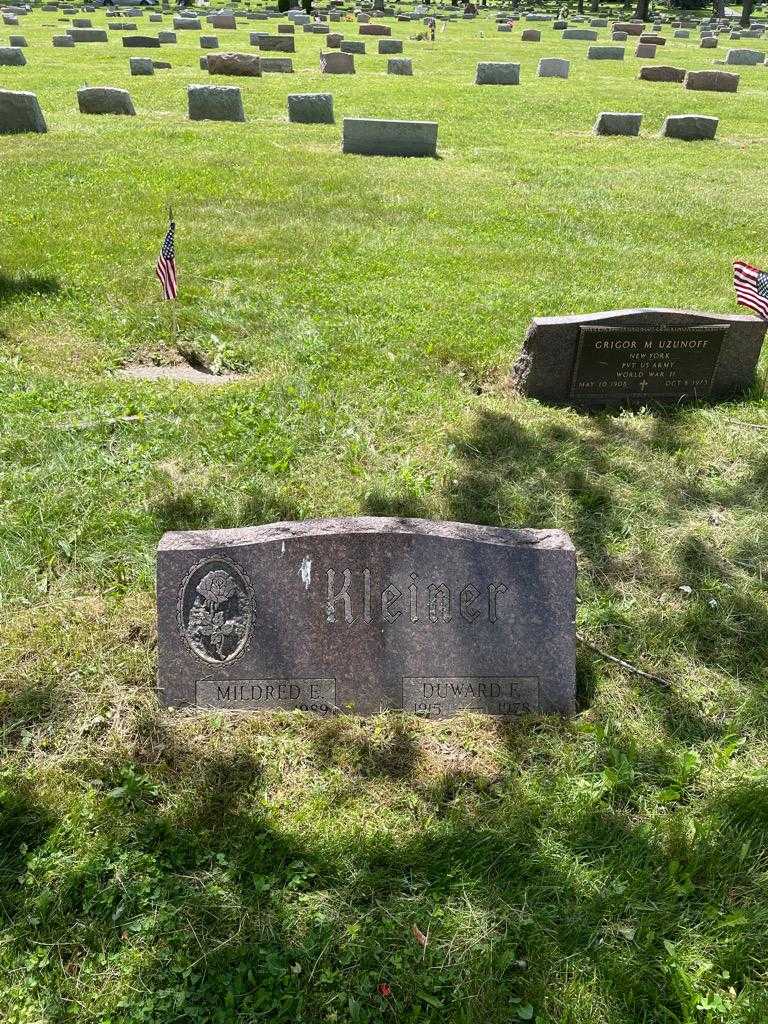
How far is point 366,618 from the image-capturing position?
3.67m

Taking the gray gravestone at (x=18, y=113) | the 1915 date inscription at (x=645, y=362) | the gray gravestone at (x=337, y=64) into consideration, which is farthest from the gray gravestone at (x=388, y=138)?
the gray gravestone at (x=337, y=64)

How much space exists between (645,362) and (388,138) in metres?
10.3

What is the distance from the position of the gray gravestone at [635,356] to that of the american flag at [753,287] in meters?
0.19

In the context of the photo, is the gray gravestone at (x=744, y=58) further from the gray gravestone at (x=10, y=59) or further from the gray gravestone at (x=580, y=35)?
the gray gravestone at (x=10, y=59)

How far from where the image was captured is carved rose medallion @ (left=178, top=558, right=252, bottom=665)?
3.60 meters

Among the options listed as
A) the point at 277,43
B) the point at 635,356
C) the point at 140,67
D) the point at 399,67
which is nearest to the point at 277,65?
the point at 399,67

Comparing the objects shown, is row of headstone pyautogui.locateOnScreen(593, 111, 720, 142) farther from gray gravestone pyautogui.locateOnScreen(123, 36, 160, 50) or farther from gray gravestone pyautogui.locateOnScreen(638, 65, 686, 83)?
gray gravestone pyautogui.locateOnScreen(123, 36, 160, 50)

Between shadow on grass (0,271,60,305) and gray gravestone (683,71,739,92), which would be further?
gray gravestone (683,71,739,92)

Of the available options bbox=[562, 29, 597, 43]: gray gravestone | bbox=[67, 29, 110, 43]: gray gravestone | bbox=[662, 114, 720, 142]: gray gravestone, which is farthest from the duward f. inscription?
bbox=[562, 29, 597, 43]: gray gravestone

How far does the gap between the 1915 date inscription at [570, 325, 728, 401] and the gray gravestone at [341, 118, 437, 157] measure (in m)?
9.95

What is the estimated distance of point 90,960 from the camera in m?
2.75

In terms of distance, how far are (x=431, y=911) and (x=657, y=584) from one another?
255 cm

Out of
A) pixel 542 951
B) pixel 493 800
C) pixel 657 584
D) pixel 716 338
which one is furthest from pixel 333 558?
pixel 716 338

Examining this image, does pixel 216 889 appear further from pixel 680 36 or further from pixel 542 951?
pixel 680 36
